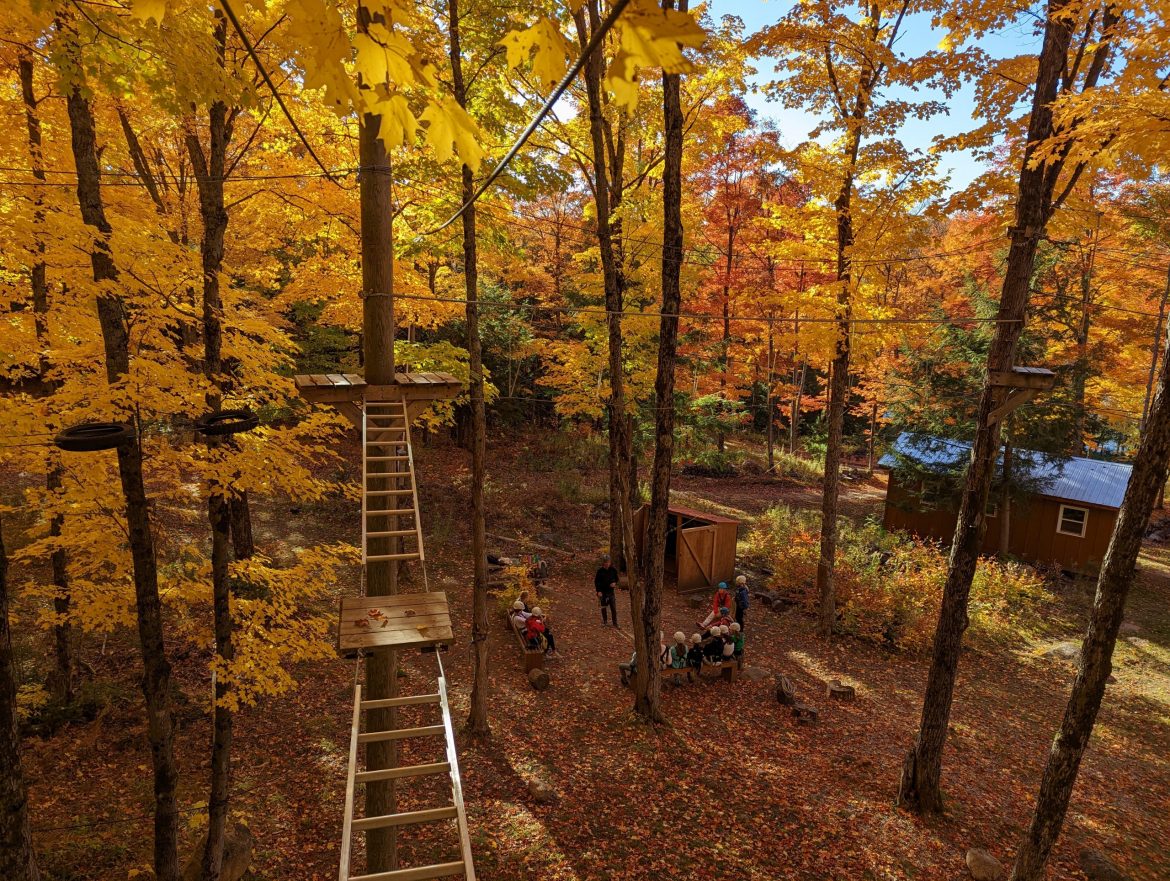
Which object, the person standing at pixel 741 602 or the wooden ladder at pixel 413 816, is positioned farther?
the person standing at pixel 741 602

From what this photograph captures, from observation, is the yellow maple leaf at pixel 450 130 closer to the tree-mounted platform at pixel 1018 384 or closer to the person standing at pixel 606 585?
the tree-mounted platform at pixel 1018 384

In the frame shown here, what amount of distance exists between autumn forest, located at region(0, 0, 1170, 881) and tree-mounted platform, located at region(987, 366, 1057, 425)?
2.5 inches

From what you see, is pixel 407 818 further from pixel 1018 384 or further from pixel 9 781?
pixel 1018 384

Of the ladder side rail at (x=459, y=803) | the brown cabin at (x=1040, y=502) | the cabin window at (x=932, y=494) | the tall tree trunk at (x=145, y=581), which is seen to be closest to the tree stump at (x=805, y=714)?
the ladder side rail at (x=459, y=803)

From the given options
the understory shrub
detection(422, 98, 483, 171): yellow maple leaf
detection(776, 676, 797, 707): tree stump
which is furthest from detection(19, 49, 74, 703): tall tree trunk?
the understory shrub

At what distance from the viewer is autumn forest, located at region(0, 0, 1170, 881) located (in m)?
5.66

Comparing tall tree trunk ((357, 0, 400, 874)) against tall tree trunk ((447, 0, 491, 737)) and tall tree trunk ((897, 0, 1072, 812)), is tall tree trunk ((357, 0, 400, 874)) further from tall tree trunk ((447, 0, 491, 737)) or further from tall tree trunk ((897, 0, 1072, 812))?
tall tree trunk ((897, 0, 1072, 812))

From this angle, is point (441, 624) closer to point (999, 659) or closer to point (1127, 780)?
point (1127, 780)

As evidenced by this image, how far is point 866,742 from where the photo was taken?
1034 centimetres

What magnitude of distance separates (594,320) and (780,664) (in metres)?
10.8

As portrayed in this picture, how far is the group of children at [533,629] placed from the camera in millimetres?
12383

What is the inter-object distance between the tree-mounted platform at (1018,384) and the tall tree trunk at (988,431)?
9cm

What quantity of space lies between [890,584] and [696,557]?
5.20 m

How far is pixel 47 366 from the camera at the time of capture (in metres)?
8.23
